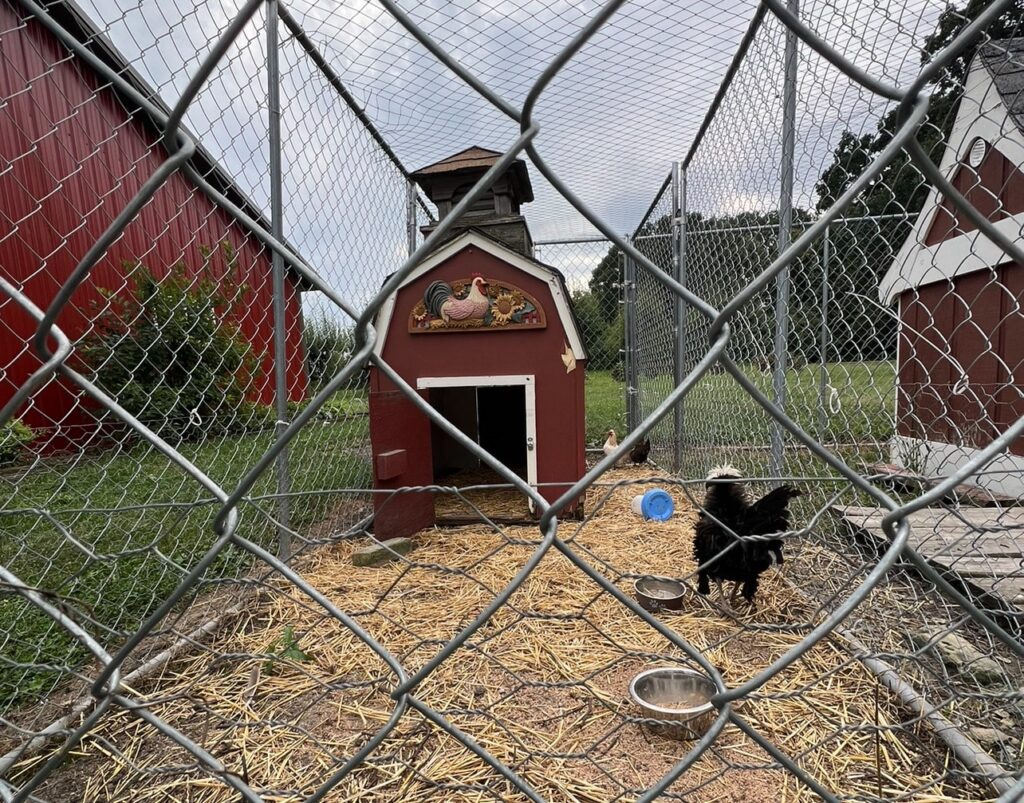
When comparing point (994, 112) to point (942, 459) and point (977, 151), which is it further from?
point (942, 459)

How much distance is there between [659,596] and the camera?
164 cm

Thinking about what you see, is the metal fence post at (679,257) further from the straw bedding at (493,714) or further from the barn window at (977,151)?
the barn window at (977,151)

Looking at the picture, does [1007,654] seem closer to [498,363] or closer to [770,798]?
[770,798]

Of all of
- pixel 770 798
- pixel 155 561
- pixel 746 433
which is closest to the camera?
pixel 770 798

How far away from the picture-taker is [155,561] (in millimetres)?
1917

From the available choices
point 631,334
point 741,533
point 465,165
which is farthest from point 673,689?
point 631,334

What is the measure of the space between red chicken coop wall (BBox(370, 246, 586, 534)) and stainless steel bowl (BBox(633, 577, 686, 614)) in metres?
0.71

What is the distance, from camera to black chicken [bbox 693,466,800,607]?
1472mm

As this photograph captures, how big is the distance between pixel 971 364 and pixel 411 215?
326cm

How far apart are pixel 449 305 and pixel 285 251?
196 cm

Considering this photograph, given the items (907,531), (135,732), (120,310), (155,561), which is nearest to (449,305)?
(155,561)

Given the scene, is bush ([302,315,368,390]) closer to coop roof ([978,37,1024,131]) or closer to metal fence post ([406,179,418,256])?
metal fence post ([406,179,418,256])

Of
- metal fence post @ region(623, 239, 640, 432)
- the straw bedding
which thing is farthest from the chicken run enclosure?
metal fence post @ region(623, 239, 640, 432)

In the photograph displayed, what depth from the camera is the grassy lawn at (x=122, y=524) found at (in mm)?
1302
